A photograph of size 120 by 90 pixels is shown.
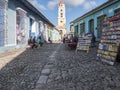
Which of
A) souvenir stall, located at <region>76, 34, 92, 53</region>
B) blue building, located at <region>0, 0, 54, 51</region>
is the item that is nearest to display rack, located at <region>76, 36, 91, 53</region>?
souvenir stall, located at <region>76, 34, 92, 53</region>

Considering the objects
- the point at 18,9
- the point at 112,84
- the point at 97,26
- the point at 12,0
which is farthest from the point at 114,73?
the point at 97,26

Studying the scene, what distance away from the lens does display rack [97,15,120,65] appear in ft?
24.9

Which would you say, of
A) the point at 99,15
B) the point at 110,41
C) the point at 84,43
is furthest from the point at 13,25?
the point at 99,15

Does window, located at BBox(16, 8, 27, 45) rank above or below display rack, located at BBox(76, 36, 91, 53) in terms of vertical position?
above

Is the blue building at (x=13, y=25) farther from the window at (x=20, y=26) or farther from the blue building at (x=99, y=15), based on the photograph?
the blue building at (x=99, y=15)

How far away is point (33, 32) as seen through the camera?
19.4m

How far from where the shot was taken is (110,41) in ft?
26.8

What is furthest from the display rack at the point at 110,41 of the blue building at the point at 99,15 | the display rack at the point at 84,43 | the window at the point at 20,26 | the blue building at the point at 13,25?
the window at the point at 20,26

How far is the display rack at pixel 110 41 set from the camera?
759 cm

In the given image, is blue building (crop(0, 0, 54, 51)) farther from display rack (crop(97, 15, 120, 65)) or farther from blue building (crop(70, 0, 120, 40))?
blue building (crop(70, 0, 120, 40))

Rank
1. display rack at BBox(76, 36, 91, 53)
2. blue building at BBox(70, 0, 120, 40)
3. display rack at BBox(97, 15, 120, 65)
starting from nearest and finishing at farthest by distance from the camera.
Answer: display rack at BBox(97, 15, 120, 65) → display rack at BBox(76, 36, 91, 53) → blue building at BBox(70, 0, 120, 40)

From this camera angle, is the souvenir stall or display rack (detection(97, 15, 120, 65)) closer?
display rack (detection(97, 15, 120, 65))

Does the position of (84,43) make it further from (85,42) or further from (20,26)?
(20,26)

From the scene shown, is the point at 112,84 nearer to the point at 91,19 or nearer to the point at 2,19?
the point at 2,19
